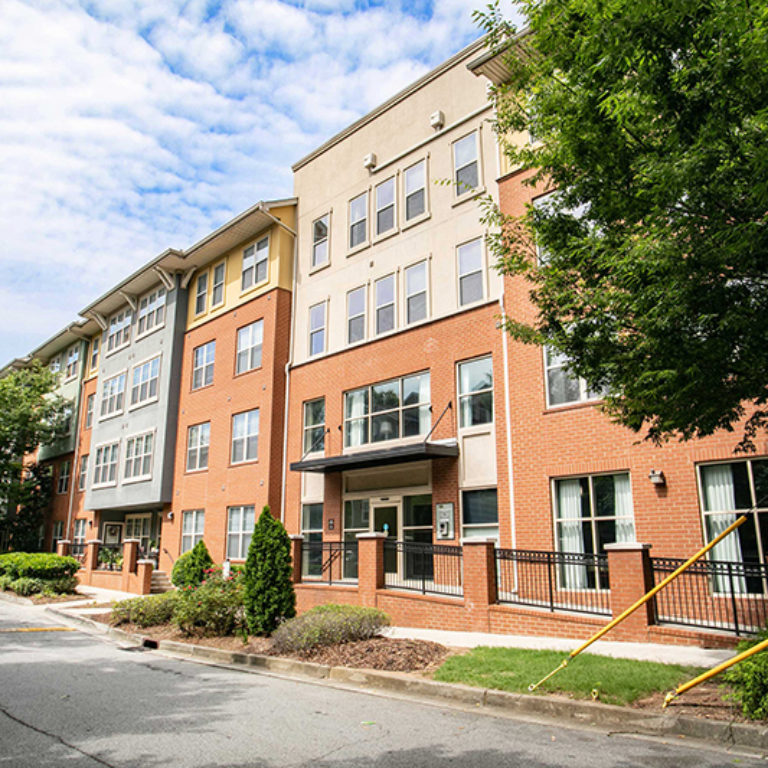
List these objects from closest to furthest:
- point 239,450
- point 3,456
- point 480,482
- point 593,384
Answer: point 593,384 → point 480,482 → point 239,450 → point 3,456

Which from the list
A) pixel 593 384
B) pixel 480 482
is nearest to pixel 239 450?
pixel 480 482

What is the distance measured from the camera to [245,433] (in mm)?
23844

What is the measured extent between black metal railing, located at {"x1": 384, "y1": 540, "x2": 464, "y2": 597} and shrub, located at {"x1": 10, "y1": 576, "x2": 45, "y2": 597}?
13.5m

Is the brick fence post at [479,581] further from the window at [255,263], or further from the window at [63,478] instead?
the window at [63,478]

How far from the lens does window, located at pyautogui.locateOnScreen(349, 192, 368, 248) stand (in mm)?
21891

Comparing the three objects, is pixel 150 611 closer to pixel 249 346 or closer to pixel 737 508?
pixel 249 346

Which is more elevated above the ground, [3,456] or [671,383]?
[3,456]

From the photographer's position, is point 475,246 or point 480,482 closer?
point 480,482

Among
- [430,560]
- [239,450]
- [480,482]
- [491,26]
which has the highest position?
[491,26]

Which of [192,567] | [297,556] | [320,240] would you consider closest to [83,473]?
[192,567]

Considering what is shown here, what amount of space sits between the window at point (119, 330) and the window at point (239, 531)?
12387 mm

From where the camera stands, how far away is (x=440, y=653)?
10.3 m

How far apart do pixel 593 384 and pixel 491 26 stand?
4701 mm

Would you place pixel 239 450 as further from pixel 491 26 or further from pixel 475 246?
pixel 491 26
